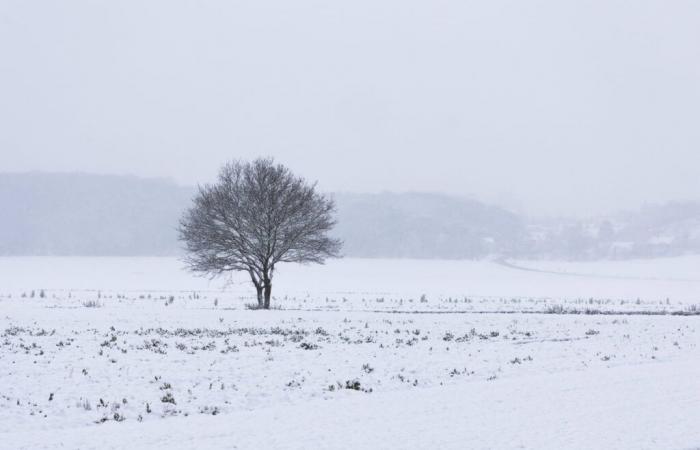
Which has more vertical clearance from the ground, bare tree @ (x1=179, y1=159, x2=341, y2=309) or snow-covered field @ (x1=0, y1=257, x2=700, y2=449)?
bare tree @ (x1=179, y1=159, x2=341, y2=309)

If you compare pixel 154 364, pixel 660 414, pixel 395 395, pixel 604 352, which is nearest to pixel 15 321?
pixel 154 364

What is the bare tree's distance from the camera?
46.4 m

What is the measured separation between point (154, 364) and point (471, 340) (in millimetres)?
12653

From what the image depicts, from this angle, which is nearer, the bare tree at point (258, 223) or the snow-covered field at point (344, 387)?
the snow-covered field at point (344, 387)

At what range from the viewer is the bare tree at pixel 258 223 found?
A: 46.4m

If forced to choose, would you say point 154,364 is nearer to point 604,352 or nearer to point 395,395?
point 395,395

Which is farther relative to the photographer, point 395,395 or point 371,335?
point 371,335

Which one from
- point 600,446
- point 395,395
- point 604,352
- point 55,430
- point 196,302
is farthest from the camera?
point 196,302

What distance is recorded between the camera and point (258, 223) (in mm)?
46344

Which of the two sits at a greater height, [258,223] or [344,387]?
[258,223]

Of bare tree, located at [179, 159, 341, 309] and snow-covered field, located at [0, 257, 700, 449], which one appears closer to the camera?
snow-covered field, located at [0, 257, 700, 449]

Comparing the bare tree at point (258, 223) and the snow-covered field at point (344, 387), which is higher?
the bare tree at point (258, 223)

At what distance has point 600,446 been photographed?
11609 millimetres

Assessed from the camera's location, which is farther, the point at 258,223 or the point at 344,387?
the point at 258,223
